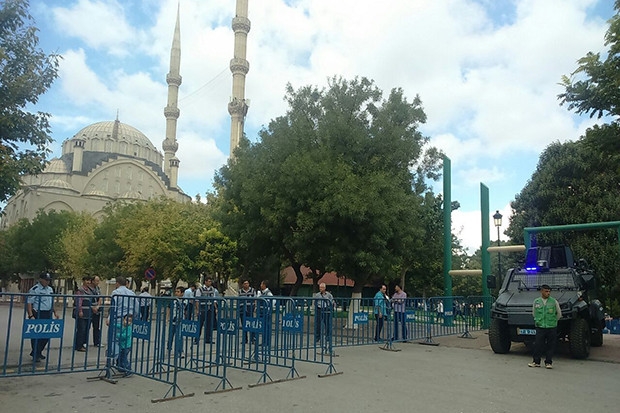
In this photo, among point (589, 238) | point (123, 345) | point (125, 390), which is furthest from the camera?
point (589, 238)

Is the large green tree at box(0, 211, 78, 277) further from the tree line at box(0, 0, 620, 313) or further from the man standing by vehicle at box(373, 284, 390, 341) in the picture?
the man standing by vehicle at box(373, 284, 390, 341)

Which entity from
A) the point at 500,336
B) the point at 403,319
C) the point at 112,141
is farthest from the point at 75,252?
the point at 112,141

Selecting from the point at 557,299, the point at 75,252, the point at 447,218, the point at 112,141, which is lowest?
the point at 557,299

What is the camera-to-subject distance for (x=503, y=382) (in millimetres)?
9164

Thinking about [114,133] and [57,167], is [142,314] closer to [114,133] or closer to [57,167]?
[57,167]

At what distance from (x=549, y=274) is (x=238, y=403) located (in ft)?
31.6

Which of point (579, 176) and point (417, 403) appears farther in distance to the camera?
point (579, 176)

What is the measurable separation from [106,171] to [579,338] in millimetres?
92204

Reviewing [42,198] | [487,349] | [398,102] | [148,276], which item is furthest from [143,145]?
[487,349]

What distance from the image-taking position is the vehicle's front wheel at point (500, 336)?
1291 centimetres

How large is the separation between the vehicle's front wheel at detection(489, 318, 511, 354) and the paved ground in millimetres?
1538

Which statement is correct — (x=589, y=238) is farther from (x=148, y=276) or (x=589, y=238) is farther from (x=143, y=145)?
(x=143, y=145)

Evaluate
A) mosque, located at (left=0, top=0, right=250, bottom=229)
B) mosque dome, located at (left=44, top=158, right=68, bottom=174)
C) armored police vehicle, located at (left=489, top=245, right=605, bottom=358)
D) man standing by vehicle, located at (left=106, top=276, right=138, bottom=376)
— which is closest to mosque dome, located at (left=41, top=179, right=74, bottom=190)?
mosque, located at (left=0, top=0, right=250, bottom=229)

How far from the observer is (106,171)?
93.1 m
